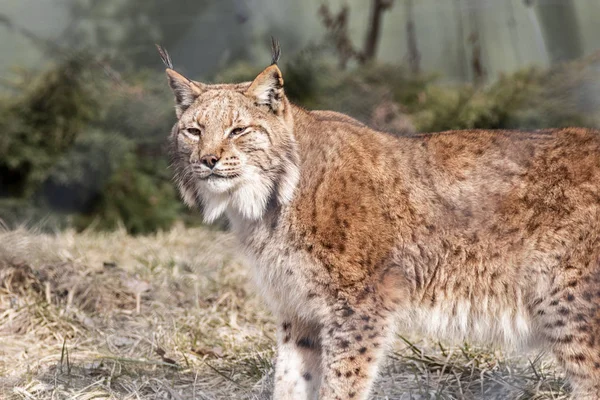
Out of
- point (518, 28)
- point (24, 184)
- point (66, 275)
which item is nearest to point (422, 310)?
point (66, 275)

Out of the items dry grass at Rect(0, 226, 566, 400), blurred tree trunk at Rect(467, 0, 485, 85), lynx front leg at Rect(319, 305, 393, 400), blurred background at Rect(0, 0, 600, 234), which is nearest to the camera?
lynx front leg at Rect(319, 305, 393, 400)

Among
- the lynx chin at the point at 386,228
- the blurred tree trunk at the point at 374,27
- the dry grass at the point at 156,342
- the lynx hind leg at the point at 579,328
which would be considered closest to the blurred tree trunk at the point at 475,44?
the blurred tree trunk at the point at 374,27

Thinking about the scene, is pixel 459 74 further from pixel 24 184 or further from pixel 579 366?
pixel 579 366

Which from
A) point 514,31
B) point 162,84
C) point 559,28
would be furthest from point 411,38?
point 162,84

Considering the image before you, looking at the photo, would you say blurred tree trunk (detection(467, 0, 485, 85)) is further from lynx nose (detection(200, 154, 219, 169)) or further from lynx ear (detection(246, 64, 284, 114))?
lynx nose (detection(200, 154, 219, 169))

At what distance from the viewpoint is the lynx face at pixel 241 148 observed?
3.61 meters

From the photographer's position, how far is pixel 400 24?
9281 mm

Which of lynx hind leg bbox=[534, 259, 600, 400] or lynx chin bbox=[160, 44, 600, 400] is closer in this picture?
lynx hind leg bbox=[534, 259, 600, 400]

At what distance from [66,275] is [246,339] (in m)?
1.30

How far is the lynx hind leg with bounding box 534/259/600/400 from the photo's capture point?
11.2 feet

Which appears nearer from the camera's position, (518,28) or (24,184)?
(24,184)

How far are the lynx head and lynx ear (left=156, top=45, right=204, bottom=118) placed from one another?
0.22ft

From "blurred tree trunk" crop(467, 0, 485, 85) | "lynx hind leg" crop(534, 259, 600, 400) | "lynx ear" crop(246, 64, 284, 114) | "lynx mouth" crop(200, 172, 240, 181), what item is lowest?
"lynx hind leg" crop(534, 259, 600, 400)

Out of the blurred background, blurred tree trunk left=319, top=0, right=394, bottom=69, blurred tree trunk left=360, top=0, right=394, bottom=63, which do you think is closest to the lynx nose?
the blurred background
